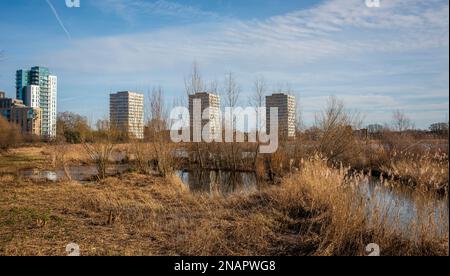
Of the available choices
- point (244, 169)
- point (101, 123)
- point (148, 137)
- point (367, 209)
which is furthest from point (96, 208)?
point (244, 169)

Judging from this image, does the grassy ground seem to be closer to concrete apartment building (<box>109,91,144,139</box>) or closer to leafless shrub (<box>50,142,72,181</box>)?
leafless shrub (<box>50,142,72,181</box>)

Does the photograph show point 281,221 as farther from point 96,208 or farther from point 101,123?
point 101,123

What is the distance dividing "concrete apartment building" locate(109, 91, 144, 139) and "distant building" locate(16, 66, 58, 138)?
255 cm

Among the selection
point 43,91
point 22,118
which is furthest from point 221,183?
point 22,118

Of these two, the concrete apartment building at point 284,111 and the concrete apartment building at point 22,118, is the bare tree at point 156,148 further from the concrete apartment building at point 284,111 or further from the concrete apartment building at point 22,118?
the concrete apartment building at point 22,118

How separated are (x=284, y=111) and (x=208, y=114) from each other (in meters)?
4.24

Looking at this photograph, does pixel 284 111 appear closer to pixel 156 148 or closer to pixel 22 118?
pixel 156 148

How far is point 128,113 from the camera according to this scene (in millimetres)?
15461

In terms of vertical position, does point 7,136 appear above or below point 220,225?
above

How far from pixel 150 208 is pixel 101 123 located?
774cm

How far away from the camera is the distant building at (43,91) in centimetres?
1717

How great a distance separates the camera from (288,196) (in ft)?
23.9

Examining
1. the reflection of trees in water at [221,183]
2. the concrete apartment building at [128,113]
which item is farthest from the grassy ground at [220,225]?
the concrete apartment building at [128,113]

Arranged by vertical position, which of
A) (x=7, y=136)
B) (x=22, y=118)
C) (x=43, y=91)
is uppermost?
(x=43, y=91)
